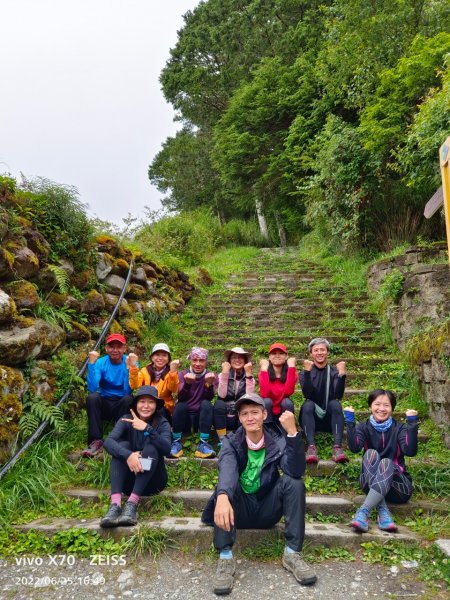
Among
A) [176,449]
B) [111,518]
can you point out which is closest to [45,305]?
[176,449]

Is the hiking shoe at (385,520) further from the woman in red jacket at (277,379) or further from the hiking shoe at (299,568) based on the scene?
the woman in red jacket at (277,379)

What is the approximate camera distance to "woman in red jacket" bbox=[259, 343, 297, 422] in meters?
4.12

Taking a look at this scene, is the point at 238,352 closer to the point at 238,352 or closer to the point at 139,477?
the point at 238,352

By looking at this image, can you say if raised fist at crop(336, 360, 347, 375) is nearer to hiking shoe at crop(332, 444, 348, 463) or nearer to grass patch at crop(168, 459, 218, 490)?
hiking shoe at crop(332, 444, 348, 463)

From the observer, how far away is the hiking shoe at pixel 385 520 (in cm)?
287

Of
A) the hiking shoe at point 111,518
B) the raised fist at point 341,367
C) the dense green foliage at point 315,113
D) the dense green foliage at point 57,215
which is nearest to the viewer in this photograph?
the hiking shoe at point 111,518

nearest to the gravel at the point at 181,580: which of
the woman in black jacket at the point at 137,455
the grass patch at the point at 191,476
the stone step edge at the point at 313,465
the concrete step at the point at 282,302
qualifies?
the woman in black jacket at the point at 137,455

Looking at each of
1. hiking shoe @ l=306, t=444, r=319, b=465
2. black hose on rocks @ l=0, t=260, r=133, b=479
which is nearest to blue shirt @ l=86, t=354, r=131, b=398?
black hose on rocks @ l=0, t=260, r=133, b=479

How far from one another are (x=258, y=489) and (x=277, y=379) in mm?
1479

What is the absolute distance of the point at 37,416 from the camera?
3.87 meters

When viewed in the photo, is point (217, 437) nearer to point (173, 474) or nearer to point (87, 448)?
point (173, 474)

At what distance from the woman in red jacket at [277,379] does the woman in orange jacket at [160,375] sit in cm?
85

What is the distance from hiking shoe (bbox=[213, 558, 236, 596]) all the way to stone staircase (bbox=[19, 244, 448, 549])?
289 mm

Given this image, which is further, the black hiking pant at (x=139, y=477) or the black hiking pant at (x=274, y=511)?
the black hiking pant at (x=139, y=477)
